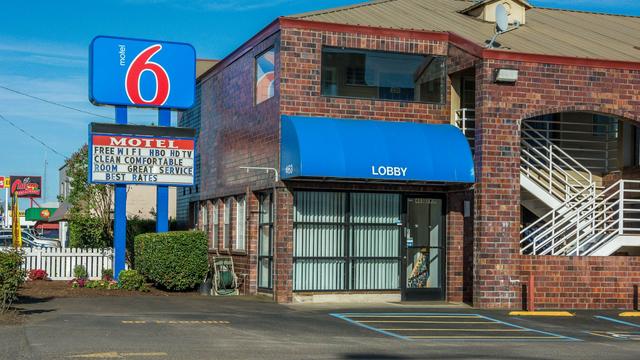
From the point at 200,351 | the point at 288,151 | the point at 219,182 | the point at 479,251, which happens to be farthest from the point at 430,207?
the point at 200,351

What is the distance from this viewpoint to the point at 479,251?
2117 cm

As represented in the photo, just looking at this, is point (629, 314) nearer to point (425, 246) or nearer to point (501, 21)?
point (425, 246)

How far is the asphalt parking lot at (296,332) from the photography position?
13414 mm

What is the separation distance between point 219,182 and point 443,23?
25.6 ft

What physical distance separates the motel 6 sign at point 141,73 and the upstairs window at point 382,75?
5105mm

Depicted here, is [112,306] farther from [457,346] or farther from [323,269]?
[457,346]

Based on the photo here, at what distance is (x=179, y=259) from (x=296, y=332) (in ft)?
27.6

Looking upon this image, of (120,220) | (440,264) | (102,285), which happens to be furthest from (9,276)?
(440,264)

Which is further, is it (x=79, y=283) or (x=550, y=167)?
(x=79, y=283)

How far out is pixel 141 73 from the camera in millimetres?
25297

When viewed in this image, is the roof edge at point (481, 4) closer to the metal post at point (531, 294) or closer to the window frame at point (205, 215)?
the metal post at point (531, 294)

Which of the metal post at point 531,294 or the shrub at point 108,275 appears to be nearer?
the metal post at point 531,294

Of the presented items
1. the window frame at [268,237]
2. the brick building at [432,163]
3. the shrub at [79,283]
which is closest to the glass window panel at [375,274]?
the brick building at [432,163]

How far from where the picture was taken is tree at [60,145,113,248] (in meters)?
34.4
